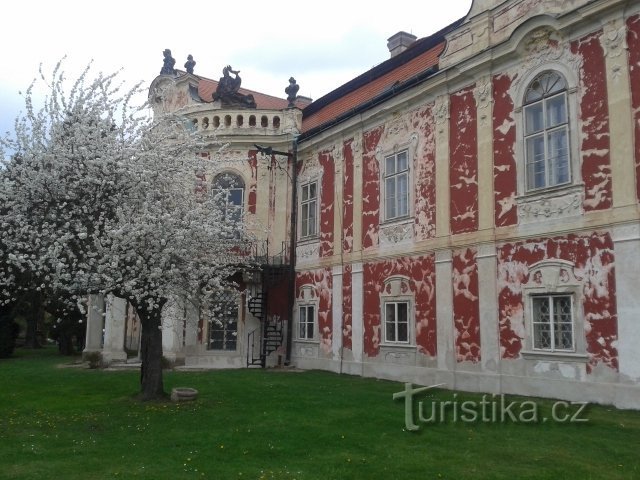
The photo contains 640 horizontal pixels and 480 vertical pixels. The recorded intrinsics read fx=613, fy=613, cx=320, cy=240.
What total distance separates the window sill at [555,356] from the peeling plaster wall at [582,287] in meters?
0.16

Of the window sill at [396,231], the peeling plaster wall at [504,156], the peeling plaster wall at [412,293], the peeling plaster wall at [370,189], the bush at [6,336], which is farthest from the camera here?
the bush at [6,336]

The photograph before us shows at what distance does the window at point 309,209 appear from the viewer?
19125 millimetres

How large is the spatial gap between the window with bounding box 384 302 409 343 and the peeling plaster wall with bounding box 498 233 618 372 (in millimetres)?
3064

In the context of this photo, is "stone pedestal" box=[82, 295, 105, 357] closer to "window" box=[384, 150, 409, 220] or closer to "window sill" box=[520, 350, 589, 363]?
"window" box=[384, 150, 409, 220]

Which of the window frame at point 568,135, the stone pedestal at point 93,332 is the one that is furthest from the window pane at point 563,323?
the stone pedestal at point 93,332

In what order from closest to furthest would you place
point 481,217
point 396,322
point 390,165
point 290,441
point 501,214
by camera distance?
point 290,441
point 501,214
point 481,217
point 396,322
point 390,165

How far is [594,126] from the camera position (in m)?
11.1

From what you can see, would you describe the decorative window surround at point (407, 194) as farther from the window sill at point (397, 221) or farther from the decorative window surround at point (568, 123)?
the decorative window surround at point (568, 123)

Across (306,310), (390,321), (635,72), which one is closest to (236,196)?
(306,310)

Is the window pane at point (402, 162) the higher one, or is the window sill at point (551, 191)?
the window pane at point (402, 162)

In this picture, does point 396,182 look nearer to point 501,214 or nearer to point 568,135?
point 501,214

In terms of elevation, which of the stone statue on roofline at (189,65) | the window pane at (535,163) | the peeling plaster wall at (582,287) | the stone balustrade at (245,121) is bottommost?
the peeling plaster wall at (582,287)

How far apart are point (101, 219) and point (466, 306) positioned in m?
7.61

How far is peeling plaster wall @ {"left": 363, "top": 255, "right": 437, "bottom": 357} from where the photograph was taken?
46.5 feet
